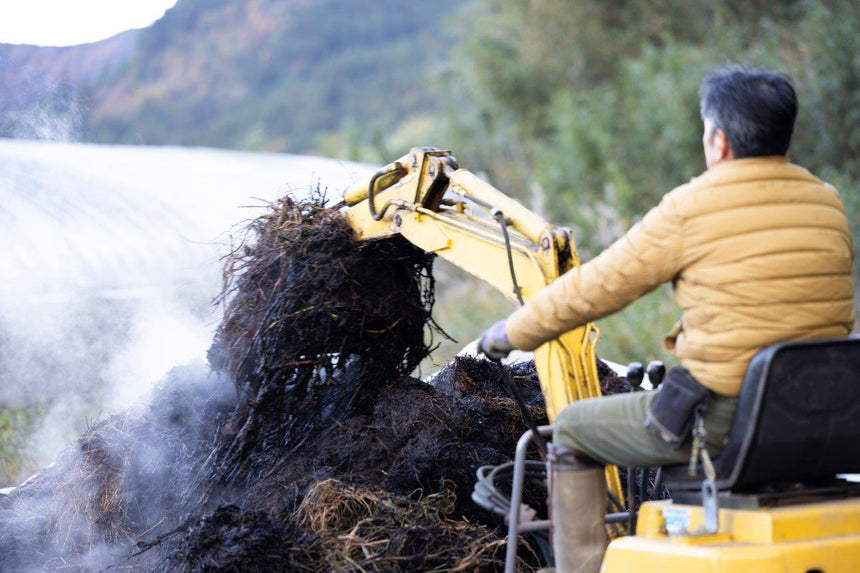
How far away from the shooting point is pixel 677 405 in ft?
10.3

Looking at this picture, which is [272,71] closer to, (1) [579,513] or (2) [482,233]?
(2) [482,233]

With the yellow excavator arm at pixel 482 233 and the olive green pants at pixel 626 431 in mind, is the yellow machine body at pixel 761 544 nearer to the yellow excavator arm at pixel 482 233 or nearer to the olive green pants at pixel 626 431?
the olive green pants at pixel 626 431

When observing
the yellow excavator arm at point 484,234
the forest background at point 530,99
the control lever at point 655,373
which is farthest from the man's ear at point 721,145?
the forest background at point 530,99

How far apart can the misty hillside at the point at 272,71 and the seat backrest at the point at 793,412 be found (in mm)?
31137

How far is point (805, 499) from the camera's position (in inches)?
128

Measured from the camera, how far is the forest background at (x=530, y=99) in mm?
11773

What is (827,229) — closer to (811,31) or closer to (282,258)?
(282,258)

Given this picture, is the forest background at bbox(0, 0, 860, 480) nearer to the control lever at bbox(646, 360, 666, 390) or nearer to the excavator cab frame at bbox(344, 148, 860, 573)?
the excavator cab frame at bbox(344, 148, 860, 573)

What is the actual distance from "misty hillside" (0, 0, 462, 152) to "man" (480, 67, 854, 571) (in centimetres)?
3084

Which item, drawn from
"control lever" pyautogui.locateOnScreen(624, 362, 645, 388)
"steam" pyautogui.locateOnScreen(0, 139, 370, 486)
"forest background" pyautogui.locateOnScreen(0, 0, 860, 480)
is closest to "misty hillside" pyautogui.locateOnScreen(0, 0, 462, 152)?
"forest background" pyautogui.locateOnScreen(0, 0, 860, 480)

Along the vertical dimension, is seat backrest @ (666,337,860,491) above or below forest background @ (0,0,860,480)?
below

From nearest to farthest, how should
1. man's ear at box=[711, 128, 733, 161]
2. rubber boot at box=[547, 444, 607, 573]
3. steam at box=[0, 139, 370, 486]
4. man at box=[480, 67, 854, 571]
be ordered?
1. man at box=[480, 67, 854, 571]
2. man's ear at box=[711, 128, 733, 161]
3. rubber boot at box=[547, 444, 607, 573]
4. steam at box=[0, 139, 370, 486]

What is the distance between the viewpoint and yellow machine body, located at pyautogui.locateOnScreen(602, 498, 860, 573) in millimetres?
3023

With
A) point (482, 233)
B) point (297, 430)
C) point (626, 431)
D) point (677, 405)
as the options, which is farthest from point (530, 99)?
point (677, 405)
